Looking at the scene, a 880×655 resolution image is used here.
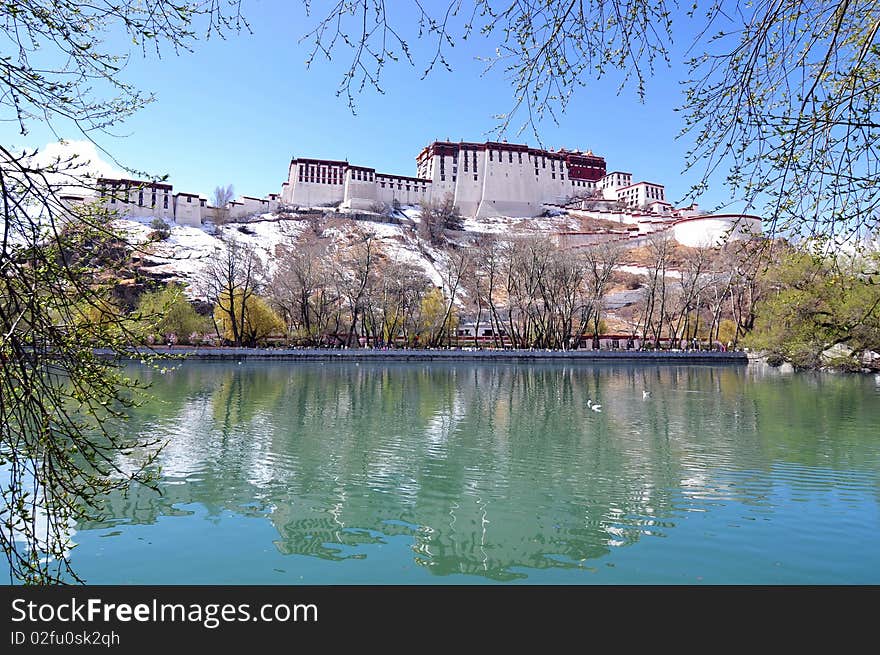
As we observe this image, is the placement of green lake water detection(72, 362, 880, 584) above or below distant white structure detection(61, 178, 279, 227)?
below

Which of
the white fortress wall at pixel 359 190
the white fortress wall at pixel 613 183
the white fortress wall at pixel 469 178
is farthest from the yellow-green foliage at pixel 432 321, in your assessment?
the white fortress wall at pixel 613 183

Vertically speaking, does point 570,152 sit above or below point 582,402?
above

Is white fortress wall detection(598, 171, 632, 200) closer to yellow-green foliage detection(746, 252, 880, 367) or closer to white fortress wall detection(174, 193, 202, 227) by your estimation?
white fortress wall detection(174, 193, 202, 227)

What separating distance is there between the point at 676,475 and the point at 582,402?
10.6m

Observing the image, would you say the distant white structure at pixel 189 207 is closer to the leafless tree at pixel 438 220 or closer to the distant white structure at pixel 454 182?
the distant white structure at pixel 454 182

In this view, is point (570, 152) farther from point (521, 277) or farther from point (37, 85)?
point (37, 85)

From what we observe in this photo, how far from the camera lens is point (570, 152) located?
104 metres

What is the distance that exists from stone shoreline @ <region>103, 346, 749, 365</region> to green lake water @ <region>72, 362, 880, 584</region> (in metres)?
22.9

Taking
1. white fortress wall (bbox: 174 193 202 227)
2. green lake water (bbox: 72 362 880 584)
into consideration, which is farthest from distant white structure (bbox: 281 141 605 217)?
green lake water (bbox: 72 362 880 584)

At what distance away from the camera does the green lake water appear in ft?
20.3

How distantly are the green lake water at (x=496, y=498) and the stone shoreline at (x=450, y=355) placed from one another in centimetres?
2289

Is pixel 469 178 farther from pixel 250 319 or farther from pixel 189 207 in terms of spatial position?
pixel 250 319
